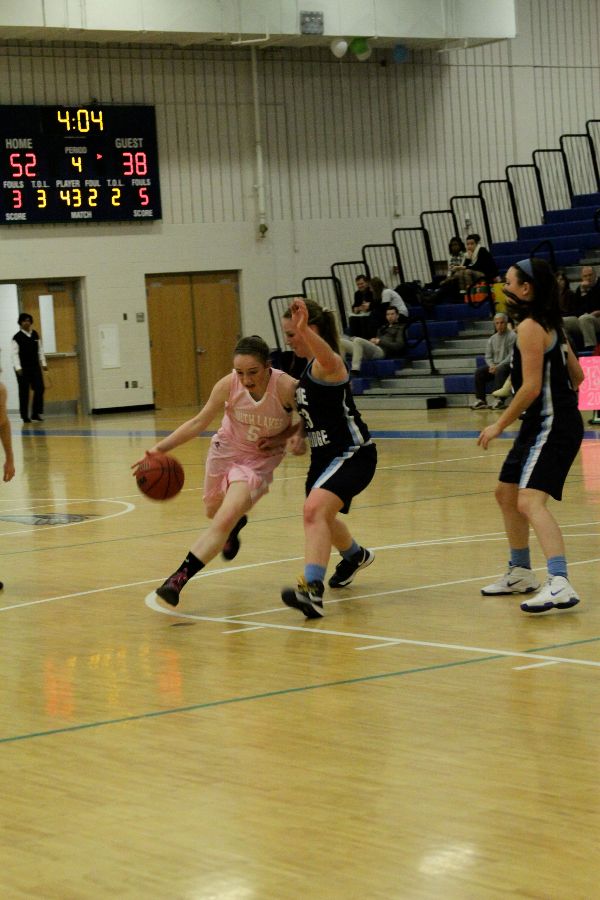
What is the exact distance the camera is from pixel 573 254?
2320cm

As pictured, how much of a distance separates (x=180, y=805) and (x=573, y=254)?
2025 centimetres

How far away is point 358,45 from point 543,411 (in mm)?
20119

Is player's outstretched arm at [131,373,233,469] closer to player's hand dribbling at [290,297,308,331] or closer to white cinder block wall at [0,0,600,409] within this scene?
player's hand dribbling at [290,297,308,331]

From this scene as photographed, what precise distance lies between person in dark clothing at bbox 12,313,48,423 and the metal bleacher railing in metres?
4.31

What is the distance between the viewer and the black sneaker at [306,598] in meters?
6.54

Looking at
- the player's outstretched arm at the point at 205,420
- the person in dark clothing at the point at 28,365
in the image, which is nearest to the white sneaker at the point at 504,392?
the person in dark clothing at the point at 28,365

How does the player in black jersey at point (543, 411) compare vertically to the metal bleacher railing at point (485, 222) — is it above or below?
below

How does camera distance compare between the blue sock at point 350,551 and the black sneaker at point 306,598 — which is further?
the blue sock at point 350,551

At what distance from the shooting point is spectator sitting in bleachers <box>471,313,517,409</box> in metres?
19.2

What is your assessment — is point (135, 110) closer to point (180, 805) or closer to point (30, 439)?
point (30, 439)

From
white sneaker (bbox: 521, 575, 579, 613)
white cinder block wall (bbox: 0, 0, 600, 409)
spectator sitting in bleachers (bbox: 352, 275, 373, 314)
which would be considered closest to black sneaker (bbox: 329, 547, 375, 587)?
white sneaker (bbox: 521, 575, 579, 613)

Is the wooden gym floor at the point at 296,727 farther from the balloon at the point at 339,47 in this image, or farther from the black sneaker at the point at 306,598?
the balloon at the point at 339,47

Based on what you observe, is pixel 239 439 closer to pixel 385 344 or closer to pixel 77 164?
pixel 385 344

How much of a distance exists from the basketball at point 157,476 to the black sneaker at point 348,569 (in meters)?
0.92
